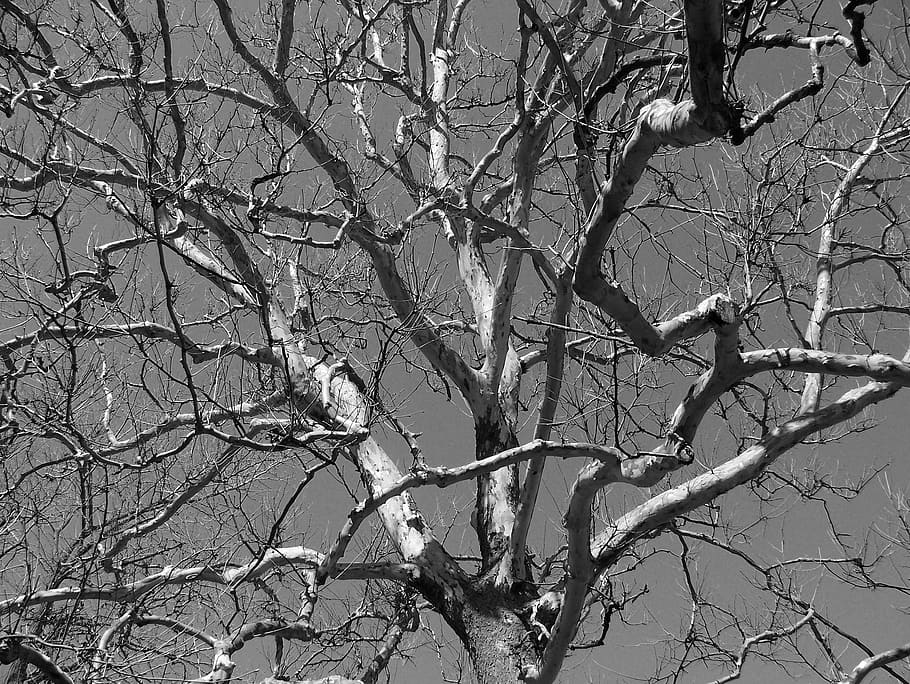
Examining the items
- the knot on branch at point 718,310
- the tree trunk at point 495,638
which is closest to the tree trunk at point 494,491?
the tree trunk at point 495,638

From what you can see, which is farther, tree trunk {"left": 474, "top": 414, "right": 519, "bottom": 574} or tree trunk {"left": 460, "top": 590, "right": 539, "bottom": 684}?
tree trunk {"left": 474, "top": 414, "right": 519, "bottom": 574}

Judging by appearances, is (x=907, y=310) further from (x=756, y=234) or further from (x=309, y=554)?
(x=309, y=554)

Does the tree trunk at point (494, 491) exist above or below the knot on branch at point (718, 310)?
above

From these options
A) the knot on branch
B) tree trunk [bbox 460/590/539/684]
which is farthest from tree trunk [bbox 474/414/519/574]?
the knot on branch

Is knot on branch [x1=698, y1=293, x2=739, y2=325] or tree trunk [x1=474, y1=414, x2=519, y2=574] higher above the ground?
tree trunk [x1=474, y1=414, x2=519, y2=574]

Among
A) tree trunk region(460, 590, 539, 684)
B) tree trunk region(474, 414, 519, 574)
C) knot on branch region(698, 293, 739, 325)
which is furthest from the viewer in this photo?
tree trunk region(474, 414, 519, 574)

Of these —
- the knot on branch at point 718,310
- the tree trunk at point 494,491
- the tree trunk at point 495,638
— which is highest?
the tree trunk at point 494,491

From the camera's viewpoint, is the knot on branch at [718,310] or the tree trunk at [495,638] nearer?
the knot on branch at [718,310]

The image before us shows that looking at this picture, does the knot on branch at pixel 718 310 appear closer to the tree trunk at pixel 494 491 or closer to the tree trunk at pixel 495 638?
the tree trunk at pixel 495 638

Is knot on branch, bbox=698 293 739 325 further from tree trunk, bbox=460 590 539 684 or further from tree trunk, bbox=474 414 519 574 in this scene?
tree trunk, bbox=474 414 519 574

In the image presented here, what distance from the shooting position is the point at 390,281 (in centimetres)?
610

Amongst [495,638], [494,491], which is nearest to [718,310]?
[495,638]

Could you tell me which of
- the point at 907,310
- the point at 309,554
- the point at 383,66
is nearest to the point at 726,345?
the point at 907,310

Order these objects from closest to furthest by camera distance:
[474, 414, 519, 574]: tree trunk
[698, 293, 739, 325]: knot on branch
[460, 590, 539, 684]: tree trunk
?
[698, 293, 739, 325]: knot on branch → [460, 590, 539, 684]: tree trunk → [474, 414, 519, 574]: tree trunk
